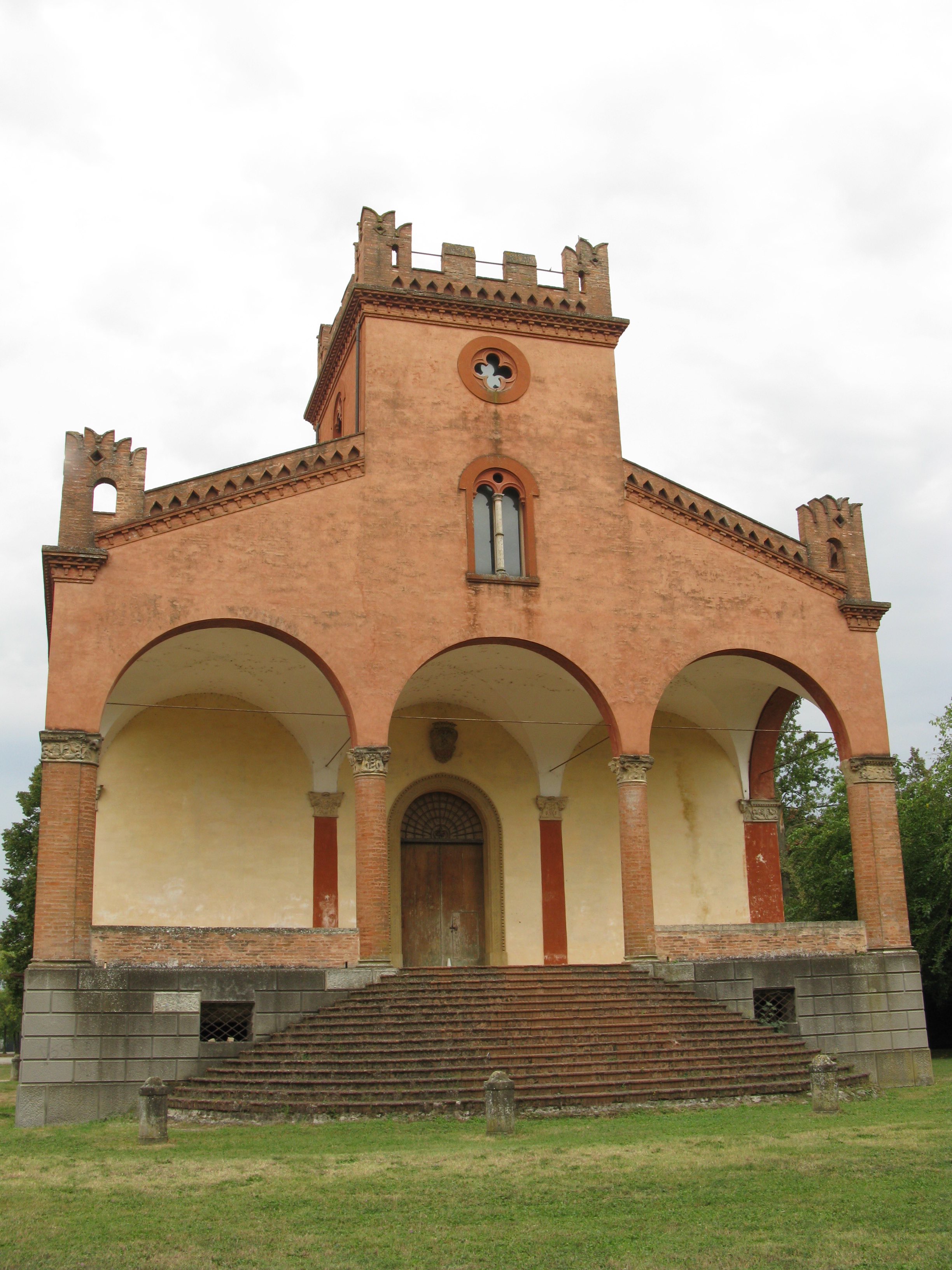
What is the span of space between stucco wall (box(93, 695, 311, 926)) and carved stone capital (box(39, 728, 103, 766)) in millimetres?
4503

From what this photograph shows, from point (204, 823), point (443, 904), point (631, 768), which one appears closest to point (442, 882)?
point (443, 904)

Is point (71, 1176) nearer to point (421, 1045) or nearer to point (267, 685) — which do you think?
point (421, 1045)

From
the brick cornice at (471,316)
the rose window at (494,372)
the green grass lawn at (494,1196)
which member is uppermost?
the brick cornice at (471,316)

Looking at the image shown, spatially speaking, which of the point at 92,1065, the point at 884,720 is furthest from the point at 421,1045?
the point at 884,720

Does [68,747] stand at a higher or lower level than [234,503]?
lower

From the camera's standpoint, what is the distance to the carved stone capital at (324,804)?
22.3 m

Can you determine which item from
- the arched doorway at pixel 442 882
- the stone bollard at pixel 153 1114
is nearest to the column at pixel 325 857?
the arched doorway at pixel 442 882

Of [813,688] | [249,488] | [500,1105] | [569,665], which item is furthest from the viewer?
[813,688]

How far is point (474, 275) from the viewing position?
72.1ft

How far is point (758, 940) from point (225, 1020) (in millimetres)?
8547

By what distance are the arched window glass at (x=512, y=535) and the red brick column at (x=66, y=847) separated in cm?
745

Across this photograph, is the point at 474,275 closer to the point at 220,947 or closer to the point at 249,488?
the point at 249,488

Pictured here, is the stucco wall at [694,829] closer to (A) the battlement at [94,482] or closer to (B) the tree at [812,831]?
(B) the tree at [812,831]

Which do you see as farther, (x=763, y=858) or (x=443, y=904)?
(x=763, y=858)
